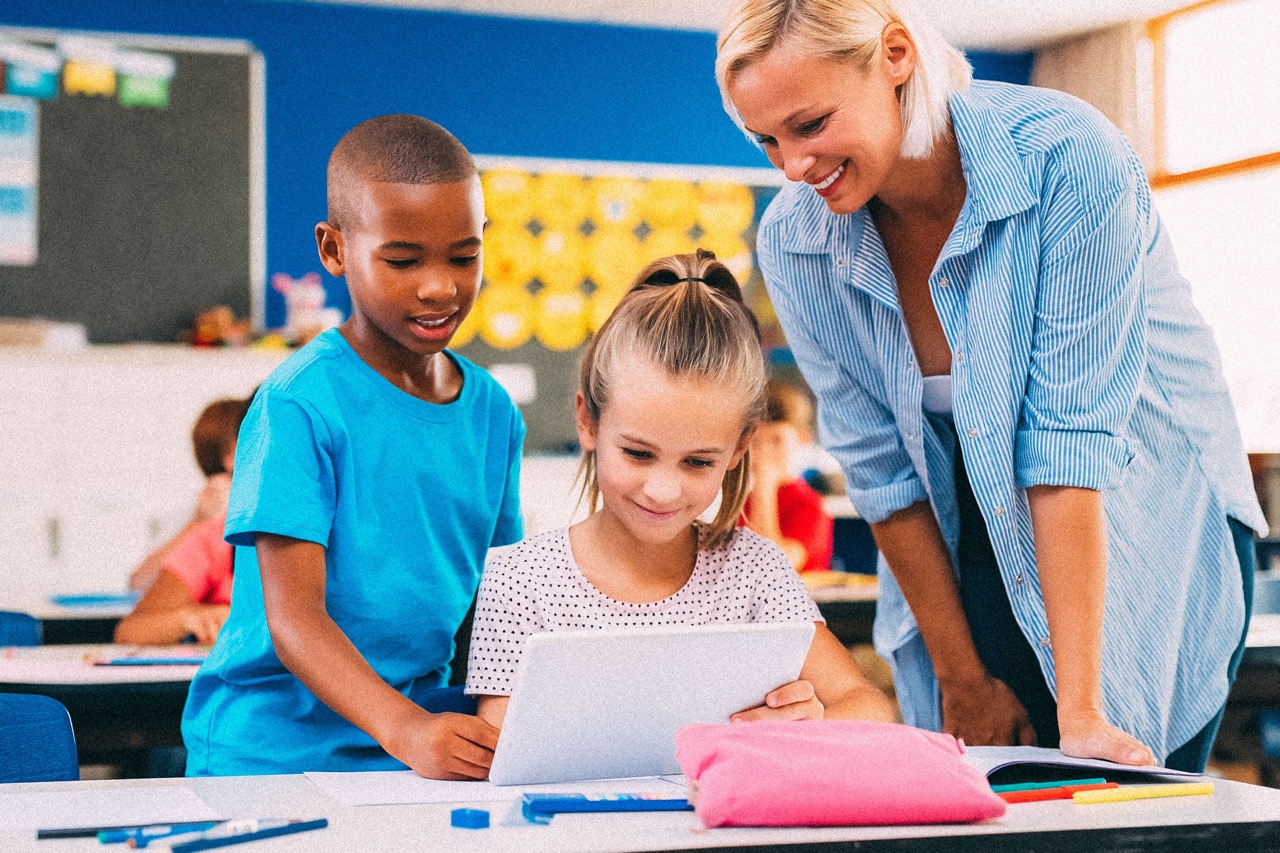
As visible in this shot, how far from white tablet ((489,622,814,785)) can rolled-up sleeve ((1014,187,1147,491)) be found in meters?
0.40

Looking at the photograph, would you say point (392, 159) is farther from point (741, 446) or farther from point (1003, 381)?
point (1003, 381)

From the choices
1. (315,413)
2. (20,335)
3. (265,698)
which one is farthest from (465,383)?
(20,335)

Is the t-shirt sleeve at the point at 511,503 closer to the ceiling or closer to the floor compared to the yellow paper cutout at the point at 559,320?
closer to the floor

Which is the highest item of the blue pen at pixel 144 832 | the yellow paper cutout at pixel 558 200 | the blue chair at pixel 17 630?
the yellow paper cutout at pixel 558 200

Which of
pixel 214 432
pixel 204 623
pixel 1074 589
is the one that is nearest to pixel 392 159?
pixel 1074 589

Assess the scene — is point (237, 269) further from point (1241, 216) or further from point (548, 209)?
point (1241, 216)

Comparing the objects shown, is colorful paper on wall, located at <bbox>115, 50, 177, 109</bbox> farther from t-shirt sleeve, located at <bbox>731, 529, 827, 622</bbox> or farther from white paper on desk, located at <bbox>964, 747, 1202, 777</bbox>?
white paper on desk, located at <bbox>964, 747, 1202, 777</bbox>

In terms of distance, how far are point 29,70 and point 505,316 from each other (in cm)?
214

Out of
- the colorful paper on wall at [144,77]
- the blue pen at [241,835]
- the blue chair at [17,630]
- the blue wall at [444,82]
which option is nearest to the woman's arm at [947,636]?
the blue pen at [241,835]

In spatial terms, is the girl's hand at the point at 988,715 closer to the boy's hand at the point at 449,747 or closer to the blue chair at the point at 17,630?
the boy's hand at the point at 449,747

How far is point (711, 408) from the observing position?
56.4 inches

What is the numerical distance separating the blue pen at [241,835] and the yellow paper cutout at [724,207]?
18.2 feet

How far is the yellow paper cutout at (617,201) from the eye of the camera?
Result: 6.21m

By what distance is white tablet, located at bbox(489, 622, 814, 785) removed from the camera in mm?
1072
